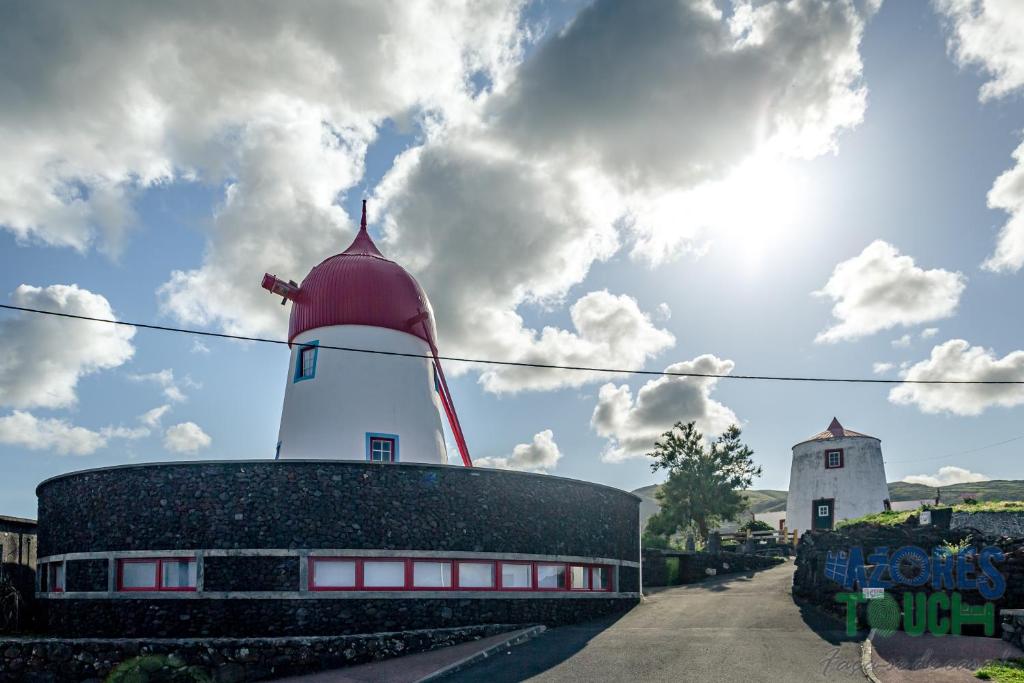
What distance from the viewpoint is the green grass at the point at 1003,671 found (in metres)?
13.6

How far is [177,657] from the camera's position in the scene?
1791 cm

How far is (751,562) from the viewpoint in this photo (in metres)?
35.3

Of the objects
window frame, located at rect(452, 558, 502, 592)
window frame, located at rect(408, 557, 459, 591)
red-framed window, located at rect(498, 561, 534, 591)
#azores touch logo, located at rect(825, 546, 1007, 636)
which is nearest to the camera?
#azores touch logo, located at rect(825, 546, 1007, 636)

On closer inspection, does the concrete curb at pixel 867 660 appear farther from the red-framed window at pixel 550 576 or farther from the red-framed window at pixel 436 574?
the red-framed window at pixel 436 574

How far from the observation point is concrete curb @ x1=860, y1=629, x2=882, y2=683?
47.5 feet

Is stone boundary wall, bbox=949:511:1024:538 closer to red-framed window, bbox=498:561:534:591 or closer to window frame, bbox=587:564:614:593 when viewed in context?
window frame, bbox=587:564:614:593

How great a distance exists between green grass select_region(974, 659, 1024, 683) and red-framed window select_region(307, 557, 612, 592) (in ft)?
35.5

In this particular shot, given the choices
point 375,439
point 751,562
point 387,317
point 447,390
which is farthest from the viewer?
point 751,562

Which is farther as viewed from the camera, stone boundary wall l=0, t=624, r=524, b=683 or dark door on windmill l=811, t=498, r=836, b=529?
dark door on windmill l=811, t=498, r=836, b=529

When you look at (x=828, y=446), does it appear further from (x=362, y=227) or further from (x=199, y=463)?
(x=199, y=463)

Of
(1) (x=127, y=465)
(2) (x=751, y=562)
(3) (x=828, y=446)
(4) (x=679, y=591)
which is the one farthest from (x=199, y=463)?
(3) (x=828, y=446)

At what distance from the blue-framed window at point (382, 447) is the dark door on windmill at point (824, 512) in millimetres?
27030

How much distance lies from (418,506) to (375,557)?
1617 millimetres

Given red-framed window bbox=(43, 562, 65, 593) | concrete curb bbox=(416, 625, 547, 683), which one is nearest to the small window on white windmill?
concrete curb bbox=(416, 625, 547, 683)
